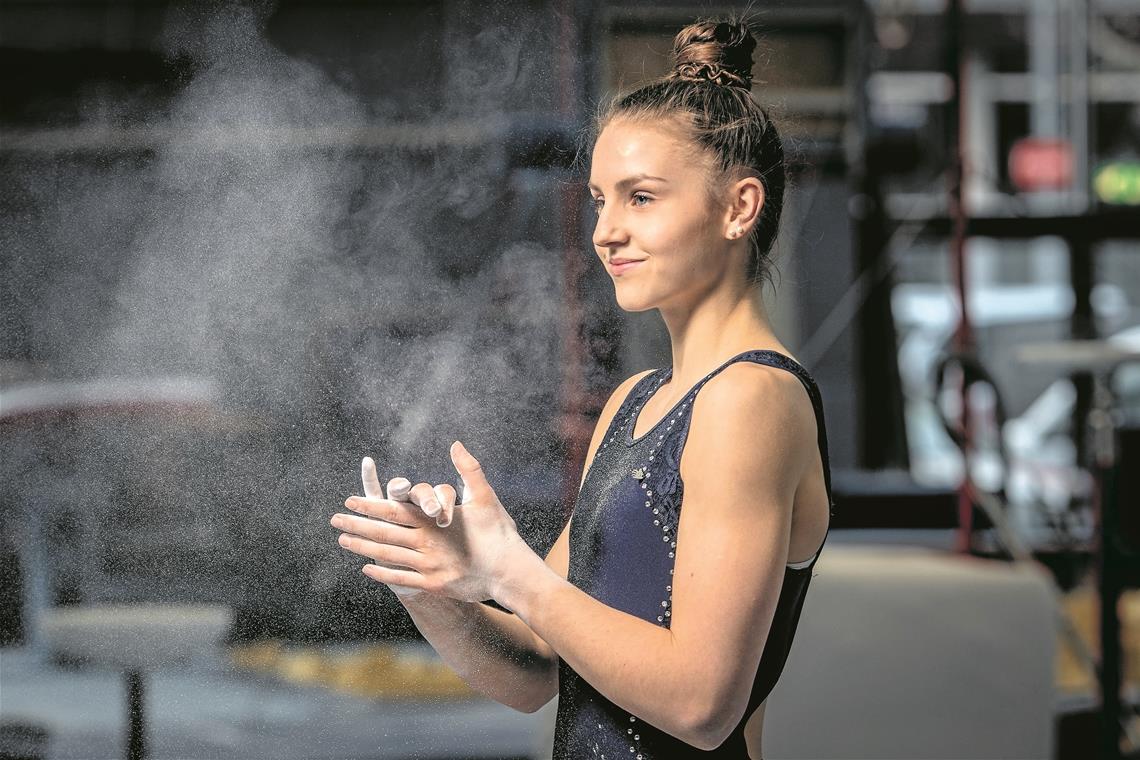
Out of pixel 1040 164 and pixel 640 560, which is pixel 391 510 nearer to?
pixel 640 560

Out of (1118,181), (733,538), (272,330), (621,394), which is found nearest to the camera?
(733,538)

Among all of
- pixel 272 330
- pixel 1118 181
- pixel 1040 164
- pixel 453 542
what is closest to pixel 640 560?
pixel 453 542

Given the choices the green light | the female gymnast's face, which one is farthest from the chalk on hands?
the green light

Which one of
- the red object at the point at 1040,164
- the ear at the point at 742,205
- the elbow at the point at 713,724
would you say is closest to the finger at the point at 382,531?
the elbow at the point at 713,724

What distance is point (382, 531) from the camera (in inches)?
33.5

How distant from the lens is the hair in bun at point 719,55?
37.3 inches

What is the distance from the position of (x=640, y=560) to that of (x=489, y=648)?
179 mm

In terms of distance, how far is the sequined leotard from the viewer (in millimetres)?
912

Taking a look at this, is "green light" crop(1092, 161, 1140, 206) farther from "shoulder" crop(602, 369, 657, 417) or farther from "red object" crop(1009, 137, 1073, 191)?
"shoulder" crop(602, 369, 657, 417)

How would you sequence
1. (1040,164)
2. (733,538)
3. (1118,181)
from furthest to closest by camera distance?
1. (1040,164)
2. (1118,181)
3. (733,538)

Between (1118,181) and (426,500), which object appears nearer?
(426,500)

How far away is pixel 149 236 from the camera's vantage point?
121 cm

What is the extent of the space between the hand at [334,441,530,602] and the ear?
0.95 ft

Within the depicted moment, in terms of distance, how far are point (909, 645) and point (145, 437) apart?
4.11 ft
